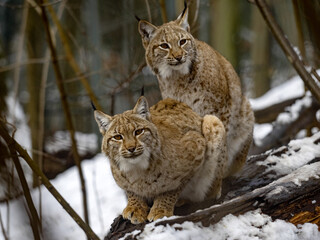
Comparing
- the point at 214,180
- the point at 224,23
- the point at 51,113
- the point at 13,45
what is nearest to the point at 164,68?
the point at 214,180

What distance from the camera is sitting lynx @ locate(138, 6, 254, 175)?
185 inches

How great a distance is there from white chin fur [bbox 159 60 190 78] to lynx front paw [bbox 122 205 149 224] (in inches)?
57.6

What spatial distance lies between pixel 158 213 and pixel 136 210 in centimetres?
23

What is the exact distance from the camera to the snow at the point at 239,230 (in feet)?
11.3

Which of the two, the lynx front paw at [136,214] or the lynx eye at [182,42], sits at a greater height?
the lynx eye at [182,42]

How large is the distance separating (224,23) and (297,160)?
6539 mm

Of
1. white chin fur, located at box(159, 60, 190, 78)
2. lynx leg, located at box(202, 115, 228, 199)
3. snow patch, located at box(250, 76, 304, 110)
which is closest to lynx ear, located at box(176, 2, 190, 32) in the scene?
white chin fur, located at box(159, 60, 190, 78)

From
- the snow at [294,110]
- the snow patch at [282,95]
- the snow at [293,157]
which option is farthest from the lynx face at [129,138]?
the snow patch at [282,95]

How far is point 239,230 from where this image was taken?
358 cm

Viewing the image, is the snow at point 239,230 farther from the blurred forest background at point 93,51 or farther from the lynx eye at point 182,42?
the blurred forest background at point 93,51

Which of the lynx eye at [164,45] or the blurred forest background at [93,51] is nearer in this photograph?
the lynx eye at [164,45]

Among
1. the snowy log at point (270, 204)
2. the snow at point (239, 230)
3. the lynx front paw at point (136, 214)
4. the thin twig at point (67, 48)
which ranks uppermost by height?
the thin twig at point (67, 48)

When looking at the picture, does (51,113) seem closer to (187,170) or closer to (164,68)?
(164,68)

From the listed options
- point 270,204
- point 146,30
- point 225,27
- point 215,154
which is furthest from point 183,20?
point 225,27
